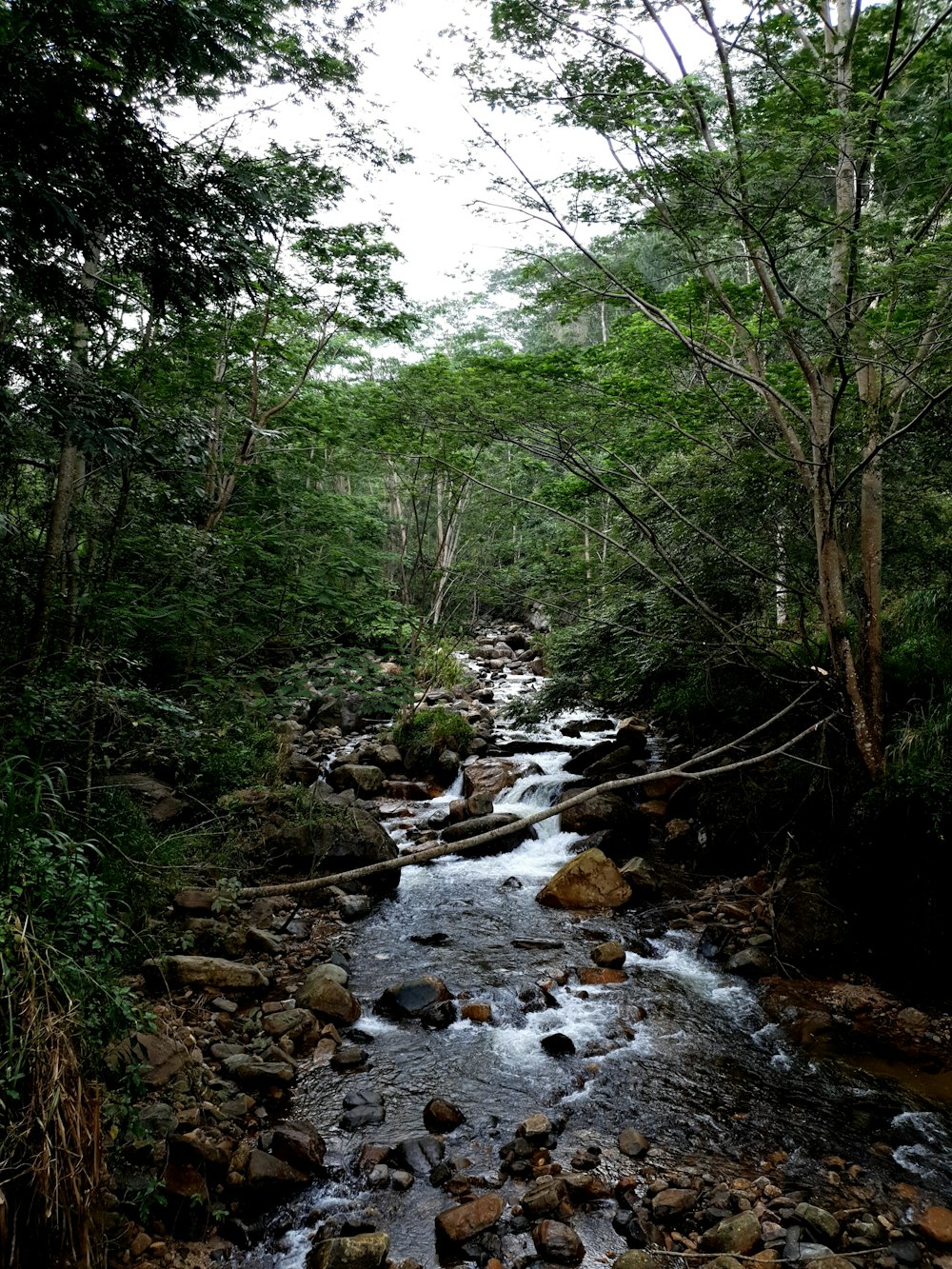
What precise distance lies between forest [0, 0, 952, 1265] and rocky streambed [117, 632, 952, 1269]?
1.93ft

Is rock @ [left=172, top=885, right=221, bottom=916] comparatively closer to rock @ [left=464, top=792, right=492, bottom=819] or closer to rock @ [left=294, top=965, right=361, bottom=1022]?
rock @ [left=294, top=965, right=361, bottom=1022]

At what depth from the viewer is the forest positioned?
11.1 feet

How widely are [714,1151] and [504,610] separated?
78.1 ft

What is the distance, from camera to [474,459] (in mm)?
11508

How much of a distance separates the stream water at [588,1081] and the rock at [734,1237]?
0.43m

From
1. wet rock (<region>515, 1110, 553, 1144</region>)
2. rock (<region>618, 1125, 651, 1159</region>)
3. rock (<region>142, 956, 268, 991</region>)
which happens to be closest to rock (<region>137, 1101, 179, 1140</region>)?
rock (<region>142, 956, 268, 991</region>)

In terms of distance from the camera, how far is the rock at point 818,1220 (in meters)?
3.21

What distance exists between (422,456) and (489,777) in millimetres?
5327

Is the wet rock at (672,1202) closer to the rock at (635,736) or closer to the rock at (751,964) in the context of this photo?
the rock at (751,964)

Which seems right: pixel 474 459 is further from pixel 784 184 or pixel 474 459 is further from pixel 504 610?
pixel 504 610

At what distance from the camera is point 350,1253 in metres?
3.00

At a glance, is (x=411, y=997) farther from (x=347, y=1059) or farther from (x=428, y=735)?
(x=428, y=735)

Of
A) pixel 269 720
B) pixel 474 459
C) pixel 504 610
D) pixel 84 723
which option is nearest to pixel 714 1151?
pixel 84 723

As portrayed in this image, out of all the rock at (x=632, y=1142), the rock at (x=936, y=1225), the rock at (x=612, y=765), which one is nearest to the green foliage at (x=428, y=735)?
the rock at (x=612, y=765)
